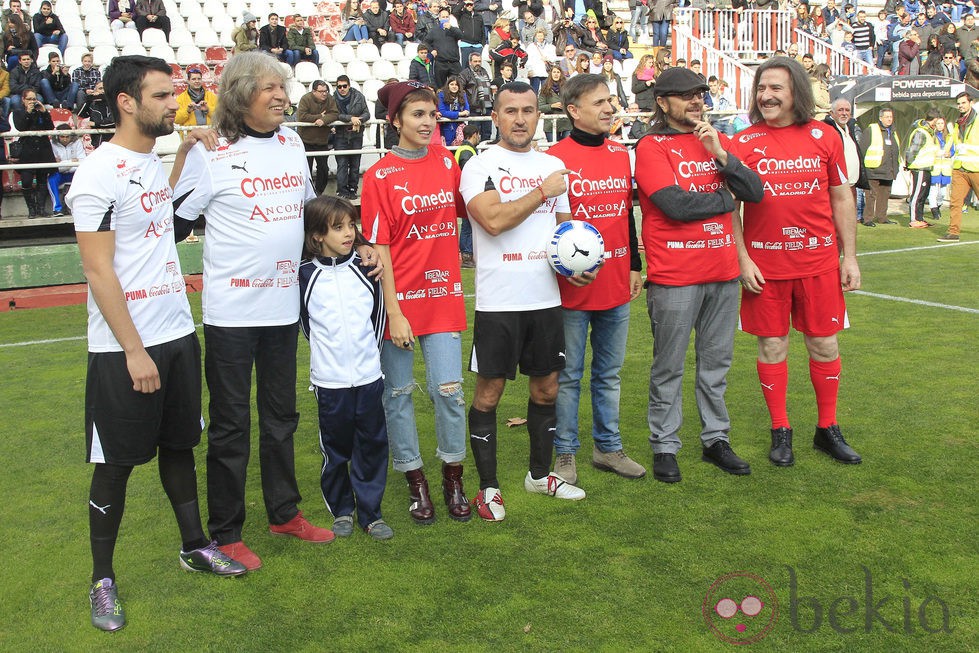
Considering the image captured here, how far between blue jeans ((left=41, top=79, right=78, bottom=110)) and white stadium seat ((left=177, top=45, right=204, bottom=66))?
12.7 feet

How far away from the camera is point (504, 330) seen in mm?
4402

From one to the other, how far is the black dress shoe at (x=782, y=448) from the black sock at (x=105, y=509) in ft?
11.1

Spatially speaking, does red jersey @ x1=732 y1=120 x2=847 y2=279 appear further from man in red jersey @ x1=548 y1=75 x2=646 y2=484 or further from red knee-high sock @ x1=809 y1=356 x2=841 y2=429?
man in red jersey @ x1=548 y1=75 x2=646 y2=484

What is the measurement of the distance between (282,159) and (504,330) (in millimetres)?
1293

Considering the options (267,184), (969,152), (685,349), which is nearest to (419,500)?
(685,349)

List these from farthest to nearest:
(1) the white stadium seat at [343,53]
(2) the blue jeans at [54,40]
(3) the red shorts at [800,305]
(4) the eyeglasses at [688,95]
→ (1) the white stadium seat at [343,53] < (2) the blue jeans at [54,40] < (3) the red shorts at [800,305] < (4) the eyeglasses at [688,95]

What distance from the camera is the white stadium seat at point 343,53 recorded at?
18.9 m

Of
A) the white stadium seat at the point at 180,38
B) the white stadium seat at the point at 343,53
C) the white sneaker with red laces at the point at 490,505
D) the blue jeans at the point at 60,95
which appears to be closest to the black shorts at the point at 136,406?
the white sneaker with red laces at the point at 490,505

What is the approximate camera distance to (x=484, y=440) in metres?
4.59

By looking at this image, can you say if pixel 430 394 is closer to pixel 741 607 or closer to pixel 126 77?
pixel 741 607

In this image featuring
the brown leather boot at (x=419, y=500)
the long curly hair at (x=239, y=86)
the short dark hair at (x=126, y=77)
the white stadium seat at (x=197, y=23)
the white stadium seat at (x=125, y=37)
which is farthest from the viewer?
the white stadium seat at (x=197, y=23)

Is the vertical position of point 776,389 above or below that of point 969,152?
below

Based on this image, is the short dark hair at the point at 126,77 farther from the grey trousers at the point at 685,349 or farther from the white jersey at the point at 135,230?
the grey trousers at the point at 685,349

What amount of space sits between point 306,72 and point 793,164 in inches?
570
